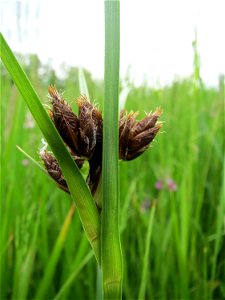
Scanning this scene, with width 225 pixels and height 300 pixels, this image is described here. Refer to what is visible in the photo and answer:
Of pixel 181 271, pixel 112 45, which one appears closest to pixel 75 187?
pixel 112 45

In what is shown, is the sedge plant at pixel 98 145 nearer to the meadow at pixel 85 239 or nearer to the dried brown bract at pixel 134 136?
the dried brown bract at pixel 134 136

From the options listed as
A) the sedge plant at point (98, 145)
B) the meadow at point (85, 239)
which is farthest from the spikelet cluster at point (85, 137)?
the meadow at point (85, 239)

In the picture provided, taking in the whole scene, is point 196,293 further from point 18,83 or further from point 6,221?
point 18,83

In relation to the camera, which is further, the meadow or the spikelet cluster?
the meadow

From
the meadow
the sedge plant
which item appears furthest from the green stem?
the meadow

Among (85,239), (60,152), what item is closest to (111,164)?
(60,152)

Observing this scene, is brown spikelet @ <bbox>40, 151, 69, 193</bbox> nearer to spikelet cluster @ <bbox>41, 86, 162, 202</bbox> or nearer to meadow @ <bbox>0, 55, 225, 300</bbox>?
spikelet cluster @ <bbox>41, 86, 162, 202</bbox>
